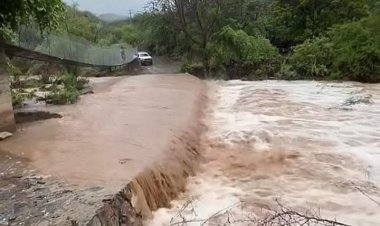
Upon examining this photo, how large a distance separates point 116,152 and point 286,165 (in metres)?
2.93

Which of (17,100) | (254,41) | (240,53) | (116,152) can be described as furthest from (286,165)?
(254,41)

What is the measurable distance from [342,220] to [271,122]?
548 centimetres

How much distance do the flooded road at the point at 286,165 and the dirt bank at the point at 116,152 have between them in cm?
35

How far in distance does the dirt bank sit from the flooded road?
0.35 m

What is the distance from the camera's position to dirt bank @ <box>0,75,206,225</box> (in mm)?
5652

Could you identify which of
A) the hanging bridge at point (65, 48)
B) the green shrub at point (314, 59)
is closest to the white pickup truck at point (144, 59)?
the hanging bridge at point (65, 48)

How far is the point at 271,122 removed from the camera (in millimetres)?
11328

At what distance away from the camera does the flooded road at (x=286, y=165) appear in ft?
20.7

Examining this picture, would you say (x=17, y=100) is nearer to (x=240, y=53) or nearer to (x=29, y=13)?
(x=29, y=13)

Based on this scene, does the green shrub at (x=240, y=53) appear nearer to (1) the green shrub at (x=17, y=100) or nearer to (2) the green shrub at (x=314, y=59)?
(2) the green shrub at (x=314, y=59)

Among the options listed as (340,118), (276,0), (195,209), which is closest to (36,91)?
(340,118)

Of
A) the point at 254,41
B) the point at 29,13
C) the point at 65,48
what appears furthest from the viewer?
the point at 65,48

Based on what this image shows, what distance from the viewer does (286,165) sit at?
8.23 metres

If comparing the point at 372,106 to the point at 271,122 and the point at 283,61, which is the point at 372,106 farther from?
the point at 283,61
